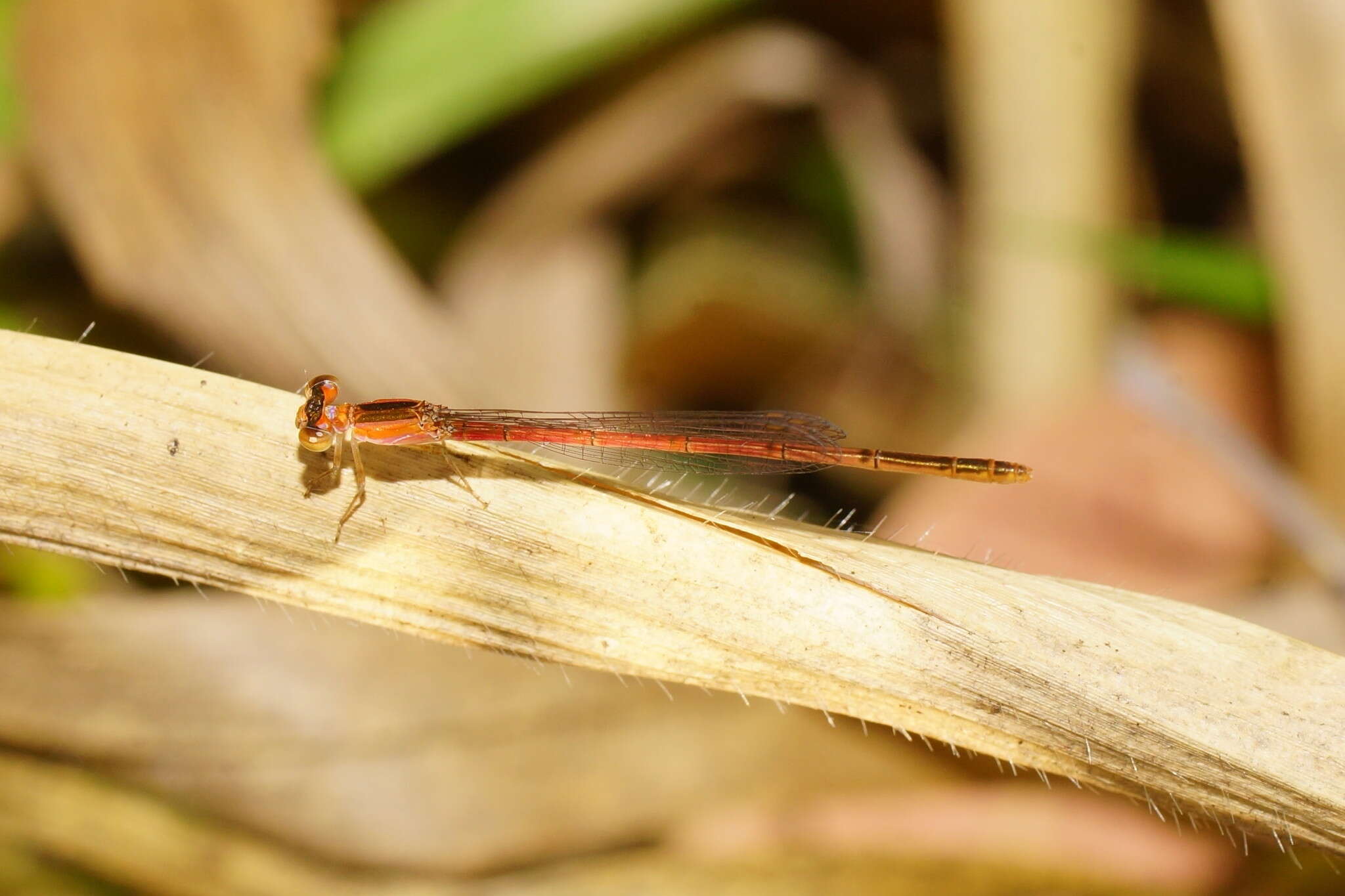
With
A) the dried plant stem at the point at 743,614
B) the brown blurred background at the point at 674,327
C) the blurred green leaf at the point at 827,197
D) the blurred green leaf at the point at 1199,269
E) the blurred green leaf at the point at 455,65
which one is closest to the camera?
the dried plant stem at the point at 743,614

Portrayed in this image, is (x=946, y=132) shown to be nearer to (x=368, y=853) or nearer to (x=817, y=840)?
(x=817, y=840)

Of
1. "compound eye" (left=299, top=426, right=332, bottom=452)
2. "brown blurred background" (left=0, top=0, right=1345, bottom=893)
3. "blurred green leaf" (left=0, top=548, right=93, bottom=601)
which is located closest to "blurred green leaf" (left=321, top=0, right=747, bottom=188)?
"brown blurred background" (left=0, top=0, right=1345, bottom=893)

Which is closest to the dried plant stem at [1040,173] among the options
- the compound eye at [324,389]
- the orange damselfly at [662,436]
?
the orange damselfly at [662,436]

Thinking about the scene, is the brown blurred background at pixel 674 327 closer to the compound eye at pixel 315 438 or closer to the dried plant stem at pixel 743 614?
the dried plant stem at pixel 743 614

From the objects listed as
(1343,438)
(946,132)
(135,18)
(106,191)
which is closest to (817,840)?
(1343,438)

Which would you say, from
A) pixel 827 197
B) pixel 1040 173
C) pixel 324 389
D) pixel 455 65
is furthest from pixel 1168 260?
pixel 324 389
